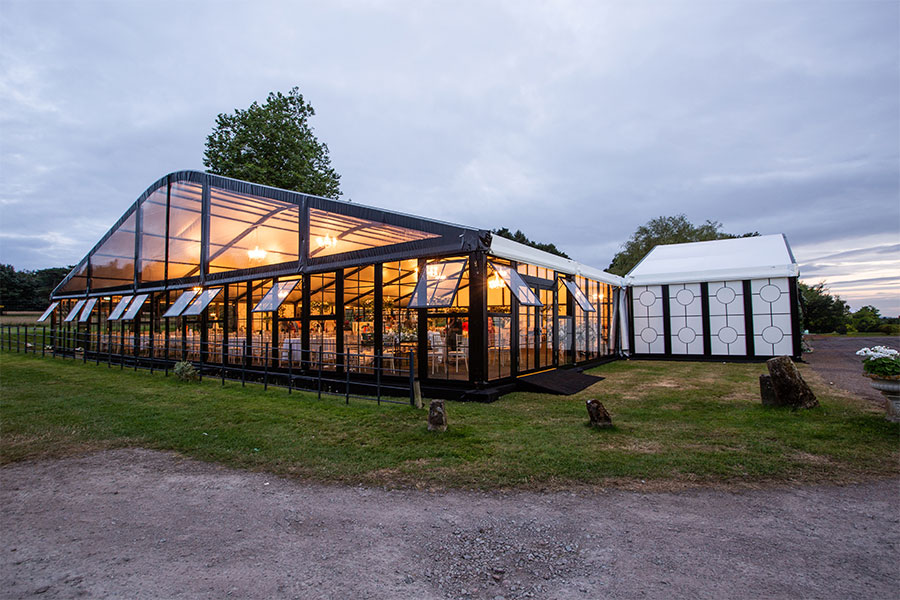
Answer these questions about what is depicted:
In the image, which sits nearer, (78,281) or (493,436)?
(493,436)

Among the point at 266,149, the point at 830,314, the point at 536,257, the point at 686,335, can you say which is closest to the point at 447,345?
the point at 536,257

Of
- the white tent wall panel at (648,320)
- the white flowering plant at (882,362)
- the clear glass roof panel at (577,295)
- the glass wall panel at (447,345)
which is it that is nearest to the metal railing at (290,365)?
the glass wall panel at (447,345)

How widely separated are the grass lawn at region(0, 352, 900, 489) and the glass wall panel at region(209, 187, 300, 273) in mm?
3796

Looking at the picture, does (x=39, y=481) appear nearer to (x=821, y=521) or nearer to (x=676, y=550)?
(x=676, y=550)

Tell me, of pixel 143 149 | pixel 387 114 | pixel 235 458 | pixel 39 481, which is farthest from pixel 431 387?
pixel 143 149

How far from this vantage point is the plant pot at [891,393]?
486 centimetres

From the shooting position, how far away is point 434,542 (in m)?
2.50

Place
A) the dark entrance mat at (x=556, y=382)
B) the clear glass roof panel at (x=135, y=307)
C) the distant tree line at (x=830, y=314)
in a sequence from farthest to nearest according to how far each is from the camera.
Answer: the distant tree line at (x=830, y=314)
the clear glass roof panel at (x=135, y=307)
the dark entrance mat at (x=556, y=382)

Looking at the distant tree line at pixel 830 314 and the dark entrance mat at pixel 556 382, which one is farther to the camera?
the distant tree line at pixel 830 314

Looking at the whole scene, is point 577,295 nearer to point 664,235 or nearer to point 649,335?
point 649,335

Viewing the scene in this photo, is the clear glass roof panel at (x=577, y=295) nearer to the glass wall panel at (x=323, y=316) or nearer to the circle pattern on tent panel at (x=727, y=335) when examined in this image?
the glass wall panel at (x=323, y=316)

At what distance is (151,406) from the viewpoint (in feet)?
21.4

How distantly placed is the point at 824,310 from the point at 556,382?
27.6 meters

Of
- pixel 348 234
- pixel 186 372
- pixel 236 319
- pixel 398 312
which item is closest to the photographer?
pixel 398 312
